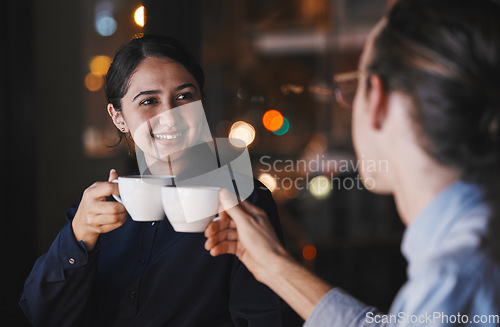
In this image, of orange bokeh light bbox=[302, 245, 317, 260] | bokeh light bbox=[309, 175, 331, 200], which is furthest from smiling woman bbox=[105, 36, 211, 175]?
orange bokeh light bbox=[302, 245, 317, 260]

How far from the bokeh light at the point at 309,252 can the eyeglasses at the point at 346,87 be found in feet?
6.91

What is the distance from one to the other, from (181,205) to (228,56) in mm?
2508

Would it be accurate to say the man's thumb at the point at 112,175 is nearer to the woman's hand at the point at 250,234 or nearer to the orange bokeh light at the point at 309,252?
the woman's hand at the point at 250,234

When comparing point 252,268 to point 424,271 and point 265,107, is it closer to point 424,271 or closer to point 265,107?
point 424,271

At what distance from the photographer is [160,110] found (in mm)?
731

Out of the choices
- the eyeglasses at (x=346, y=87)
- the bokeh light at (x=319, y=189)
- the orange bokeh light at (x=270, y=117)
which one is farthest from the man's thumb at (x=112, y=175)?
the bokeh light at (x=319, y=189)

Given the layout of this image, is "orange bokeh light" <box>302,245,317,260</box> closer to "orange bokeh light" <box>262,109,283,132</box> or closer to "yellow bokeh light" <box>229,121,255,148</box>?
"orange bokeh light" <box>262,109,283,132</box>

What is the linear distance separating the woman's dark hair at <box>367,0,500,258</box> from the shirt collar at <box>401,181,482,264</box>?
0.06ft

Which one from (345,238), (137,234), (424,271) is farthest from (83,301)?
(345,238)

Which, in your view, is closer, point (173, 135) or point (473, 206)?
point (473, 206)

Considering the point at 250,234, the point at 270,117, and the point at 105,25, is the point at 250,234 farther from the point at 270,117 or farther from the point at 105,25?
the point at 270,117

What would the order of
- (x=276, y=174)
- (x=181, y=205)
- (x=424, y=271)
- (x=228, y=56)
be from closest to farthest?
(x=424, y=271)
(x=181, y=205)
(x=276, y=174)
(x=228, y=56)

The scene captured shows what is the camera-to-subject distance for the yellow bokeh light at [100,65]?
2.51 feet

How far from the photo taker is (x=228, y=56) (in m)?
3.01
